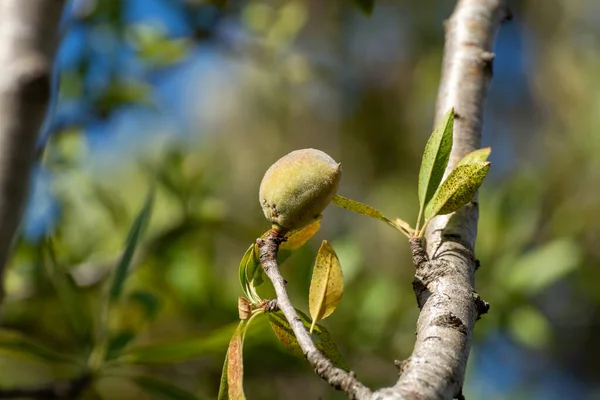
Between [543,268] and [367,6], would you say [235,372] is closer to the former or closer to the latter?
[367,6]

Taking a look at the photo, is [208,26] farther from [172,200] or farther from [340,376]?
[340,376]

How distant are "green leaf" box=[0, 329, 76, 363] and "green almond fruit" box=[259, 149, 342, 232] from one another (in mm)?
573

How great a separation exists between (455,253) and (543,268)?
3.42ft

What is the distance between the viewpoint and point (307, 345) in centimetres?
46

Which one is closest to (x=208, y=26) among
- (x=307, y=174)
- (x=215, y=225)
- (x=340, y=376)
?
(x=215, y=225)

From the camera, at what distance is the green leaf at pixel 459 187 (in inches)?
21.6

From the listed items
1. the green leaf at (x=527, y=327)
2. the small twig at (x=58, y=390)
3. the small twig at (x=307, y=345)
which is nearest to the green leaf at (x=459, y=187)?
the small twig at (x=307, y=345)

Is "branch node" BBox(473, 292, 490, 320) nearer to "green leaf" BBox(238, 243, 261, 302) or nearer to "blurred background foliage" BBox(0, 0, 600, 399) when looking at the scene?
"green leaf" BBox(238, 243, 261, 302)

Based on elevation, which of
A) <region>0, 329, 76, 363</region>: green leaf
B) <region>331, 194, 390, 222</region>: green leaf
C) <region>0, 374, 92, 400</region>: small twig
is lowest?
<region>0, 374, 92, 400</region>: small twig

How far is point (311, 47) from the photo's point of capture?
11.4 feet

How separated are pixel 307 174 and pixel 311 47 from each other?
302 cm

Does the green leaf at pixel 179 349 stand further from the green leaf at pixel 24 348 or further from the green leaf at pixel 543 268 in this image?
the green leaf at pixel 543 268

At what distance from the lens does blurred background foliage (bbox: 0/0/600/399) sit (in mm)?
1374

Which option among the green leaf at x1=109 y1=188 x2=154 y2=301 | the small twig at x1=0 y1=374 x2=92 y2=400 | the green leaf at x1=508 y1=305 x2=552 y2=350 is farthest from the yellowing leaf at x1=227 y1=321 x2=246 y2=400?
the green leaf at x1=508 y1=305 x2=552 y2=350
